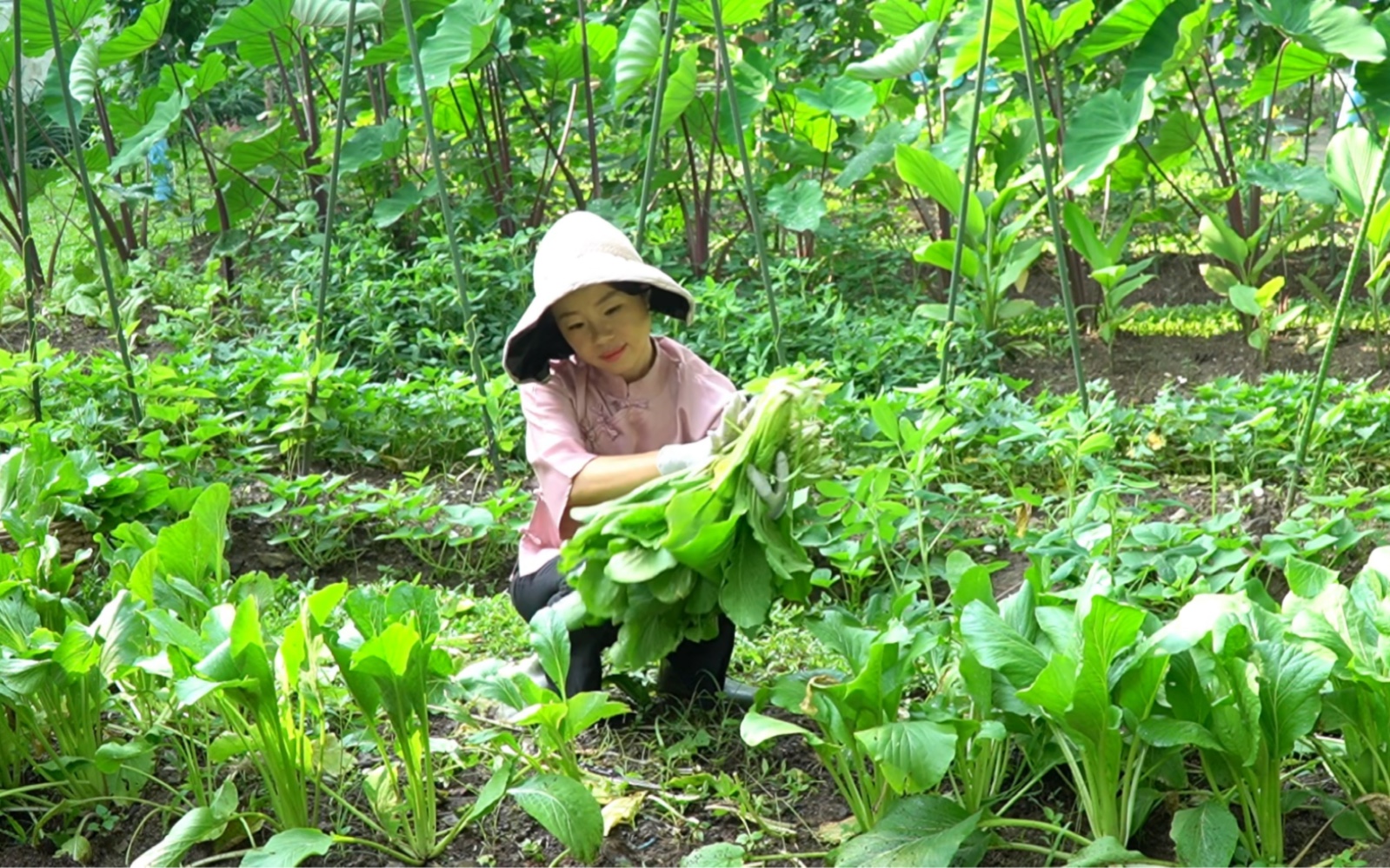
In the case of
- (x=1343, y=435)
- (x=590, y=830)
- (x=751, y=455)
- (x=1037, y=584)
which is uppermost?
(x=751, y=455)

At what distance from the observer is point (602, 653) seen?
2279mm

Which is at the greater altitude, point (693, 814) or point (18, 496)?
point (18, 496)

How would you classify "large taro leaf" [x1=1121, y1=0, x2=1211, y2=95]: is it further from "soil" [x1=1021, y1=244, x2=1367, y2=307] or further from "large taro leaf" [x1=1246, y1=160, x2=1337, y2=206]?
"soil" [x1=1021, y1=244, x2=1367, y2=307]

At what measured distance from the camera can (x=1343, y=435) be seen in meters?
3.34

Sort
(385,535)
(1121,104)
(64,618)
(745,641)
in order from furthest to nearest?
(1121,104) < (385,535) < (745,641) < (64,618)

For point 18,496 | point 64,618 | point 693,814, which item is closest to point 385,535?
point 18,496

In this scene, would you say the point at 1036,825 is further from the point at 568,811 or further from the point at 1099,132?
the point at 1099,132

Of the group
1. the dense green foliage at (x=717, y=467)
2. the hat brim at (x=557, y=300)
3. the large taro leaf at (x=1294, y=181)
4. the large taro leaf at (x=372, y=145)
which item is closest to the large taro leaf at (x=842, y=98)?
the dense green foliage at (x=717, y=467)

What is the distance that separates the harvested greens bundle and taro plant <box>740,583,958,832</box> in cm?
10

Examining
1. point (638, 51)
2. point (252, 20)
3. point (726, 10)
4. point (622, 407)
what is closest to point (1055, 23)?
point (726, 10)

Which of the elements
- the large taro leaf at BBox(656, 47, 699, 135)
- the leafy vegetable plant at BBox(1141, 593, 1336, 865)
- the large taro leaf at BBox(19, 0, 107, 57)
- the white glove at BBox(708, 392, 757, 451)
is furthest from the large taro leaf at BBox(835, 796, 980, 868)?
the large taro leaf at BBox(19, 0, 107, 57)

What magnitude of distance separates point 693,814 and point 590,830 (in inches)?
9.6

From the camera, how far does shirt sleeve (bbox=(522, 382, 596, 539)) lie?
2279 mm

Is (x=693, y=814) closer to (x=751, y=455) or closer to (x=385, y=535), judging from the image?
(x=751, y=455)
